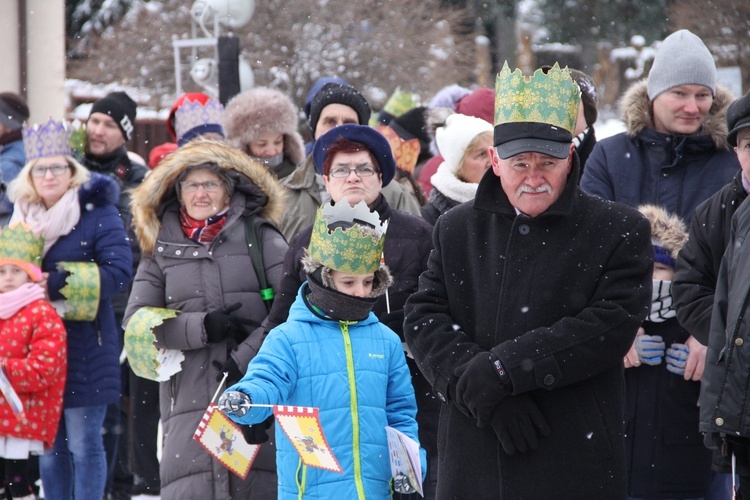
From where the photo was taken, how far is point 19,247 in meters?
6.75

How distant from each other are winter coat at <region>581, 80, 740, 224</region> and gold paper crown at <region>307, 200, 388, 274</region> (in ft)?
4.80

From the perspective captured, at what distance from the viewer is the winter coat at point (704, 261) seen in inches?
185

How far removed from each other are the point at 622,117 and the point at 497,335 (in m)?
2.46

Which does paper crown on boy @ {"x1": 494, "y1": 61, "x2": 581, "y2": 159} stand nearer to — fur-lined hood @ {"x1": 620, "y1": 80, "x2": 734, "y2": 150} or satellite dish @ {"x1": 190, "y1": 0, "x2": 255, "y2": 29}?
fur-lined hood @ {"x1": 620, "y1": 80, "x2": 734, "y2": 150}

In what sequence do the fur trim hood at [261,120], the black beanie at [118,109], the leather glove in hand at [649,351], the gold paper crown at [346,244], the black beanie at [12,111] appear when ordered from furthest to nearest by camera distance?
the black beanie at [12,111] → the black beanie at [118,109] → the fur trim hood at [261,120] → the leather glove in hand at [649,351] → the gold paper crown at [346,244]

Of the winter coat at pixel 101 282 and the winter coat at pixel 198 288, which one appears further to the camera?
the winter coat at pixel 101 282

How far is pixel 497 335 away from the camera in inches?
151

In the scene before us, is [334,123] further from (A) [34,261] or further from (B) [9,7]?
(B) [9,7]

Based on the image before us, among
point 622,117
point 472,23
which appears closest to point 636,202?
point 622,117

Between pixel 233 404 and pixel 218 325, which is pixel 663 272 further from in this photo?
pixel 233 404

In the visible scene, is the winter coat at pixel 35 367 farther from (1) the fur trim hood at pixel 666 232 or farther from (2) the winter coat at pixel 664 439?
(1) the fur trim hood at pixel 666 232

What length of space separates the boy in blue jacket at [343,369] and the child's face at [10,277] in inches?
102

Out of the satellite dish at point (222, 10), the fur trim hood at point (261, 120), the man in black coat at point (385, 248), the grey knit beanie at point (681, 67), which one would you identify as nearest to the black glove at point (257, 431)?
the man in black coat at point (385, 248)

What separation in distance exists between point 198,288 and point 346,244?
54.4 inches
